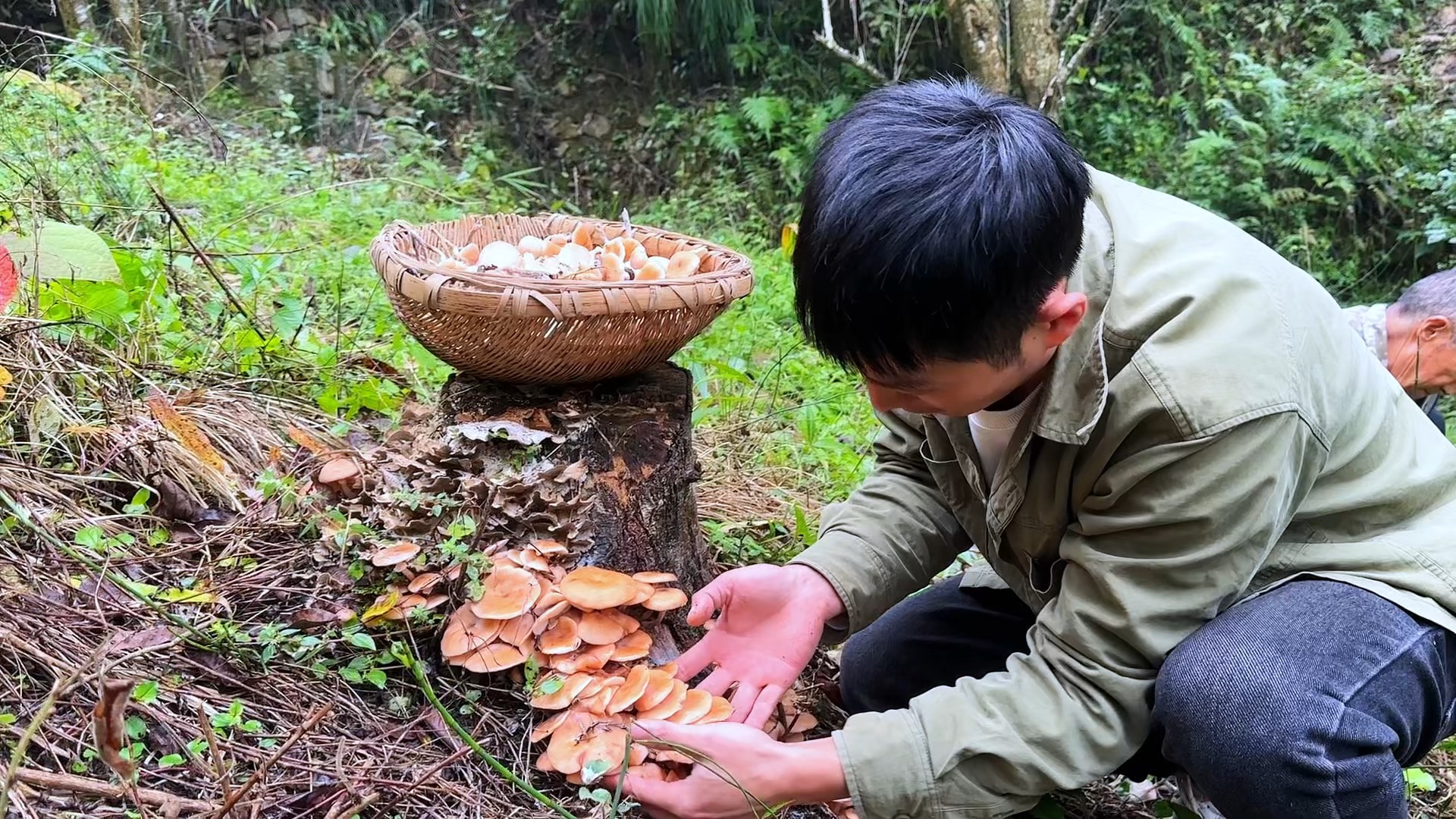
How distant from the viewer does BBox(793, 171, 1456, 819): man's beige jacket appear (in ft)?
5.45

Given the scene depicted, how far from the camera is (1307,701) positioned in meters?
1.69

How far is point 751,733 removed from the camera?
179 centimetres

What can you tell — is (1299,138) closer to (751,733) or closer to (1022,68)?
(1022,68)

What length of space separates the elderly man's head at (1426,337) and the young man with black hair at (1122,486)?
1.95 meters

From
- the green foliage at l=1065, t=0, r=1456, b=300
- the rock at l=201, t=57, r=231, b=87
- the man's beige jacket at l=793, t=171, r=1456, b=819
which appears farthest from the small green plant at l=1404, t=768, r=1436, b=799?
the rock at l=201, t=57, r=231, b=87

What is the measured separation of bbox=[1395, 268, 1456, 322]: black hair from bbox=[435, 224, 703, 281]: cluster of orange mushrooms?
2790 mm

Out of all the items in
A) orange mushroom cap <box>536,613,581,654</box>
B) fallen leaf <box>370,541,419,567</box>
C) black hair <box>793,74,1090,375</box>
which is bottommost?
orange mushroom cap <box>536,613,581,654</box>

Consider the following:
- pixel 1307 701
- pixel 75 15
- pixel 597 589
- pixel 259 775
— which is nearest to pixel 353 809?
pixel 259 775

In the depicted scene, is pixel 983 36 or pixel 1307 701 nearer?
pixel 1307 701

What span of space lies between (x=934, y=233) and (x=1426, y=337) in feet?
10.3

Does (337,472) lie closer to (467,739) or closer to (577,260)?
(577,260)

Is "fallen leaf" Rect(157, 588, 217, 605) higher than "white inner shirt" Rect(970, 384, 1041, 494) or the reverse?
the reverse

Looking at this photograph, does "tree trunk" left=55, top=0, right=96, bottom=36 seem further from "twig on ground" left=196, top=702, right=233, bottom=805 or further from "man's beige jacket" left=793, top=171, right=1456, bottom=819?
"man's beige jacket" left=793, top=171, right=1456, bottom=819

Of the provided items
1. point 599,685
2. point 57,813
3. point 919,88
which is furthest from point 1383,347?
point 57,813
